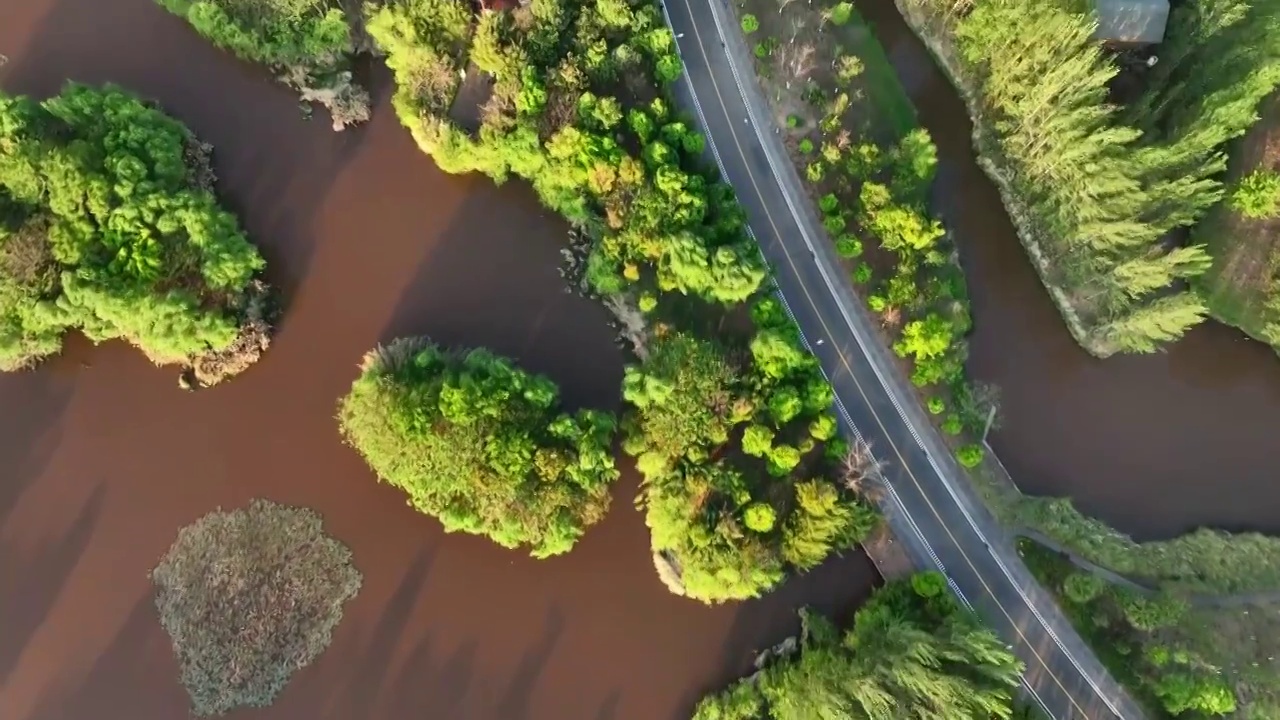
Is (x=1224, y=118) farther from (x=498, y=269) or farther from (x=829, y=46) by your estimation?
(x=498, y=269)

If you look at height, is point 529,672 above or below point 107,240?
below

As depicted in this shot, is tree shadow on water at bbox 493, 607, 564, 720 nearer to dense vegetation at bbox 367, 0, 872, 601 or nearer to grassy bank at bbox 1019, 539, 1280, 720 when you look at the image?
dense vegetation at bbox 367, 0, 872, 601

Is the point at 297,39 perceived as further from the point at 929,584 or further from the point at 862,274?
the point at 929,584

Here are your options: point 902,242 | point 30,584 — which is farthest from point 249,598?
point 902,242

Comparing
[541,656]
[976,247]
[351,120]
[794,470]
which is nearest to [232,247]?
[351,120]

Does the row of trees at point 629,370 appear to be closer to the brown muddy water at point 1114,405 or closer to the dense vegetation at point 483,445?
the dense vegetation at point 483,445

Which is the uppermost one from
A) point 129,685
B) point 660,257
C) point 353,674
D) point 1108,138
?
point 1108,138

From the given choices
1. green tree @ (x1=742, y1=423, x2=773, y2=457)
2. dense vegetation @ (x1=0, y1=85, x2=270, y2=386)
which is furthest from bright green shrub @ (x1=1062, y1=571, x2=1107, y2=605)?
dense vegetation @ (x1=0, y1=85, x2=270, y2=386)
